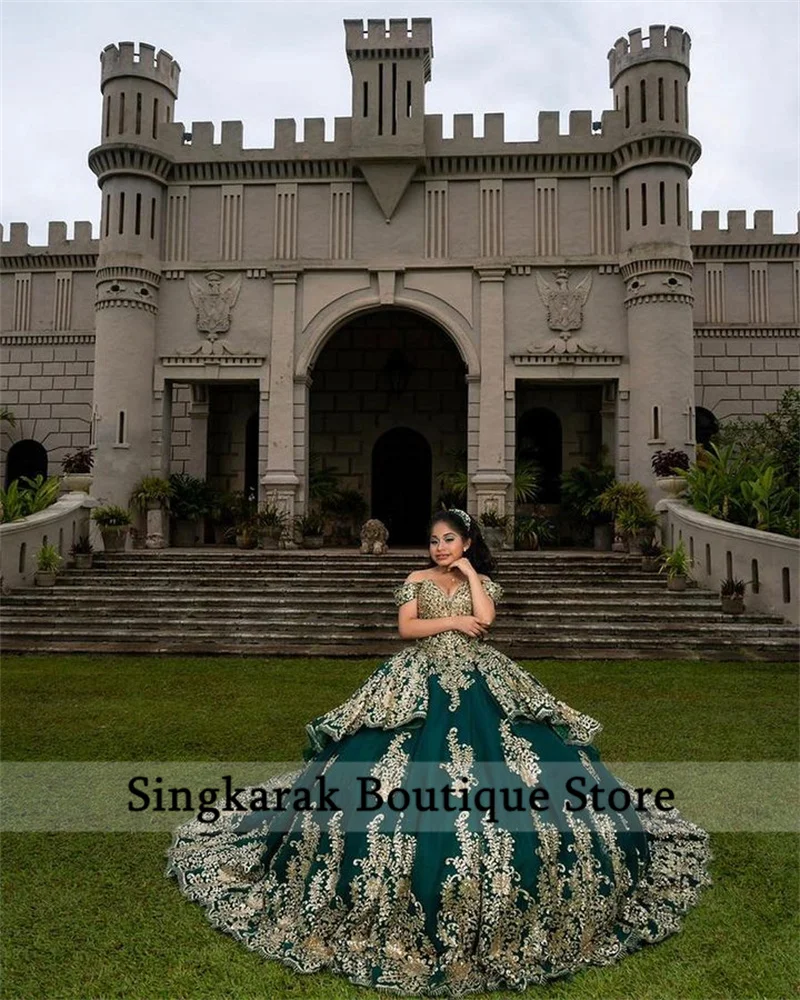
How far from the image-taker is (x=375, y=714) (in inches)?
134

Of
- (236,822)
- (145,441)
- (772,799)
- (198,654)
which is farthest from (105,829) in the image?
(145,441)

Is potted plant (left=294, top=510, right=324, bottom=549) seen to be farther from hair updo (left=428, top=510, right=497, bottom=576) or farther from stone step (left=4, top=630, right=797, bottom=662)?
hair updo (left=428, top=510, right=497, bottom=576)

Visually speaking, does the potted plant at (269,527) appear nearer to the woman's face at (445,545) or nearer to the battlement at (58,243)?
the battlement at (58,243)

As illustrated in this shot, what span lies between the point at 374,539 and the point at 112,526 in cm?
485

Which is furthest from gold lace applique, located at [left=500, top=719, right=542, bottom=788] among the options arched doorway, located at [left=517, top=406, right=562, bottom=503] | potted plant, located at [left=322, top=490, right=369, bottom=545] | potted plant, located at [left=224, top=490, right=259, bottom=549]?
arched doorway, located at [left=517, top=406, right=562, bottom=503]

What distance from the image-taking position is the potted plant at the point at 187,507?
1673cm

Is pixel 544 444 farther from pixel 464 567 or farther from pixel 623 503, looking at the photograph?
pixel 464 567

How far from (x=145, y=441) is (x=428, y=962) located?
14.9 m

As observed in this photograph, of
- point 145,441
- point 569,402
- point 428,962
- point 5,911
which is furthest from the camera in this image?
point 569,402

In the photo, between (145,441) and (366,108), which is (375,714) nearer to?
(145,441)

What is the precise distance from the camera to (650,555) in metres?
13.6

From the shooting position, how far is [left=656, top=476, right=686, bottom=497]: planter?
1427 cm

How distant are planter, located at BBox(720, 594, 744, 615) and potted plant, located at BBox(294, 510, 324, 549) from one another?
26.6 ft

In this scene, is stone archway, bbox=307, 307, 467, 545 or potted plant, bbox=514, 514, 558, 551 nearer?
potted plant, bbox=514, 514, 558, 551
